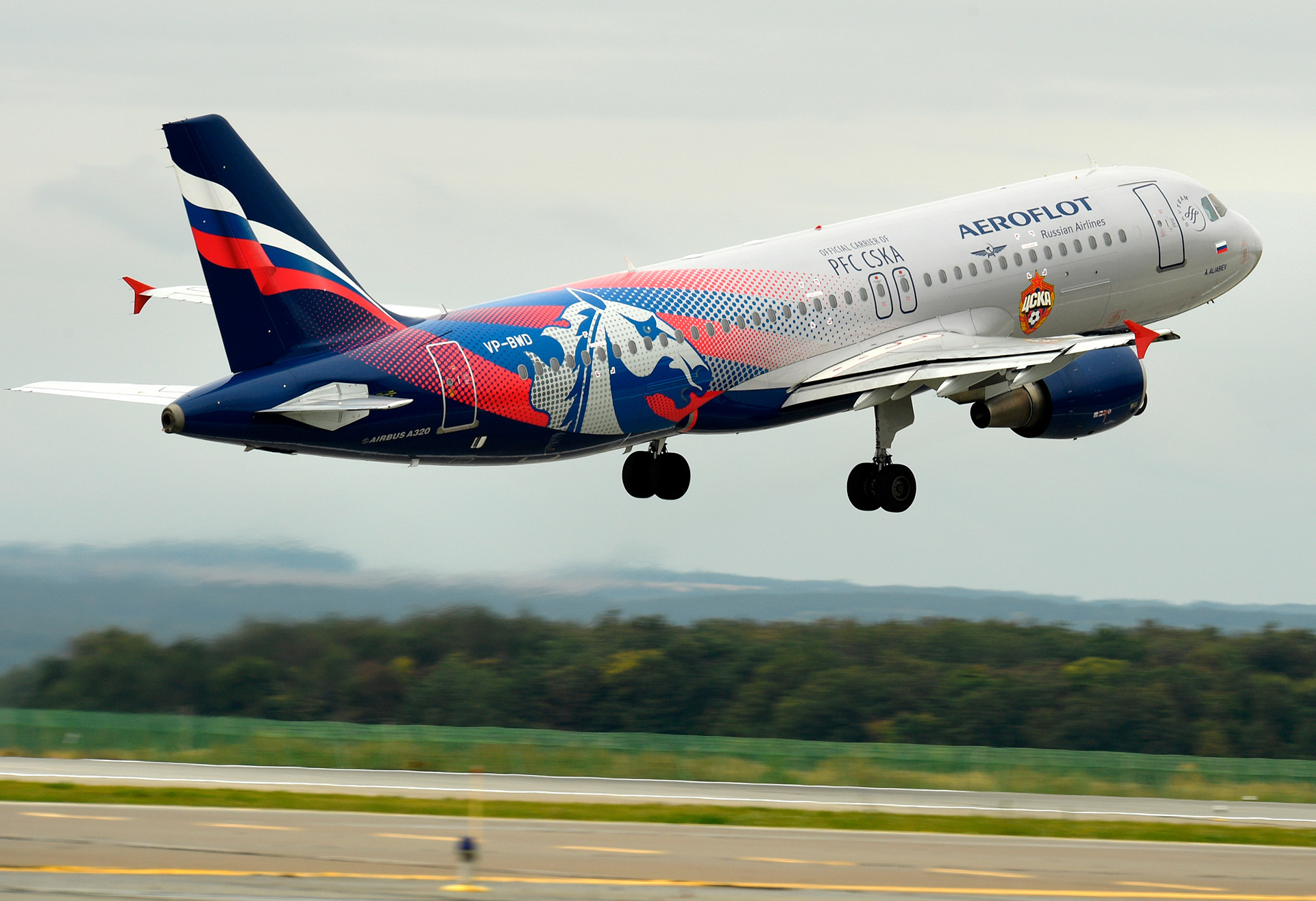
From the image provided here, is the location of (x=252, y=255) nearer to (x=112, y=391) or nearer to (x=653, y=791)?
(x=112, y=391)

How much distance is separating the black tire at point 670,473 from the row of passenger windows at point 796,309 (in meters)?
5.88

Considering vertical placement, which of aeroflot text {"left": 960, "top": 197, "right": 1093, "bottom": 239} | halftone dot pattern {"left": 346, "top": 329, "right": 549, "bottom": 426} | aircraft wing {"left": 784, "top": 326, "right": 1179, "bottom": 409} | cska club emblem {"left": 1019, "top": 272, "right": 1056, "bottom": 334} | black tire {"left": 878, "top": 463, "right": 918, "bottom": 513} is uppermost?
aeroflot text {"left": 960, "top": 197, "right": 1093, "bottom": 239}

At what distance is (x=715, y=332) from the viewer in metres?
46.3

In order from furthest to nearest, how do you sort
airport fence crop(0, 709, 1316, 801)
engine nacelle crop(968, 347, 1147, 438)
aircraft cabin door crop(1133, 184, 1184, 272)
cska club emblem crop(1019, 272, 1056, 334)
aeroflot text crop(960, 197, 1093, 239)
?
airport fence crop(0, 709, 1316, 801) → aircraft cabin door crop(1133, 184, 1184, 272) → cska club emblem crop(1019, 272, 1056, 334) → aeroflot text crop(960, 197, 1093, 239) → engine nacelle crop(968, 347, 1147, 438)

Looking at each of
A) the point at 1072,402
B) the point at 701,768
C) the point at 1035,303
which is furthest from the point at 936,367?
the point at 701,768

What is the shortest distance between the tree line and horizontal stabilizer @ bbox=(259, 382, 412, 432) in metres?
31.5

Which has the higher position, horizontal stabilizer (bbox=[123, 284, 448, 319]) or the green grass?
horizontal stabilizer (bbox=[123, 284, 448, 319])

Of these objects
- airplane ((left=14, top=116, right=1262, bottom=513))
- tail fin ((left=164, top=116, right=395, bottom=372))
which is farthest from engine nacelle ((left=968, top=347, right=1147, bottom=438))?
tail fin ((left=164, top=116, right=395, bottom=372))

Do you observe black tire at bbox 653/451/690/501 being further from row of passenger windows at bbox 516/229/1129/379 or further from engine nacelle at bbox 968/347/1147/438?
engine nacelle at bbox 968/347/1147/438

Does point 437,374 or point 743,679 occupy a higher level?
point 437,374

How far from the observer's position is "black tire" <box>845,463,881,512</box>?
167 ft

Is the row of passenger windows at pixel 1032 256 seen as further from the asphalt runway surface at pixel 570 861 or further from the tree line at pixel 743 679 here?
the tree line at pixel 743 679

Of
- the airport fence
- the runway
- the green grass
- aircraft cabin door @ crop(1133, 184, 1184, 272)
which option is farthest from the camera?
the airport fence

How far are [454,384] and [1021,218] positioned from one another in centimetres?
1763
